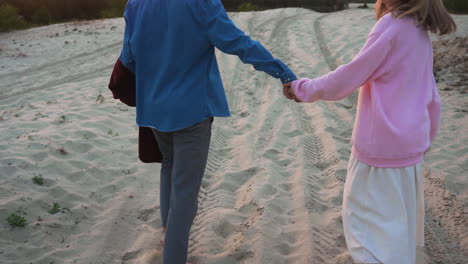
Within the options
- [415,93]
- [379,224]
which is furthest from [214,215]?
[415,93]

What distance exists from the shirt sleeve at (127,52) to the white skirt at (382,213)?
4.14 feet

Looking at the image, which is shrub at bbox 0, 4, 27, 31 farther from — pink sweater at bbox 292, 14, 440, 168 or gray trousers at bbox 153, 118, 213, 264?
pink sweater at bbox 292, 14, 440, 168

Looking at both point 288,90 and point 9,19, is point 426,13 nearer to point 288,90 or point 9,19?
point 288,90

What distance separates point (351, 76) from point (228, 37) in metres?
0.60

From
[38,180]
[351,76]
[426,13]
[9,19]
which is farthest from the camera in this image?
[9,19]

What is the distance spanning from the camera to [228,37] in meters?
2.02

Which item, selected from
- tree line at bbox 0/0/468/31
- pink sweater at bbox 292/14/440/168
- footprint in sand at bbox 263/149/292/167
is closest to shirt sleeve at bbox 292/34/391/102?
pink sweater at bbox 292/14/440/168

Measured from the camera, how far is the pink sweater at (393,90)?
1904 millimetres

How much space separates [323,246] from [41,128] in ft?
10.4

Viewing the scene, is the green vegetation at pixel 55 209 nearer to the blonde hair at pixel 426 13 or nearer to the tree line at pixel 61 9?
the blonde hair at pixel 426 13

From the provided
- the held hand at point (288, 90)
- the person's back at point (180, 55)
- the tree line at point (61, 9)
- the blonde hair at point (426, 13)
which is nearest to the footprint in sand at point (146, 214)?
the person's back at point (180, 55)

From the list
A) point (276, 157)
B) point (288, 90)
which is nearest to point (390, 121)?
point (288, 90)

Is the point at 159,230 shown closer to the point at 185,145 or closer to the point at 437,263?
the point at 185,145

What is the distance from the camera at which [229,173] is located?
3.92 meters
